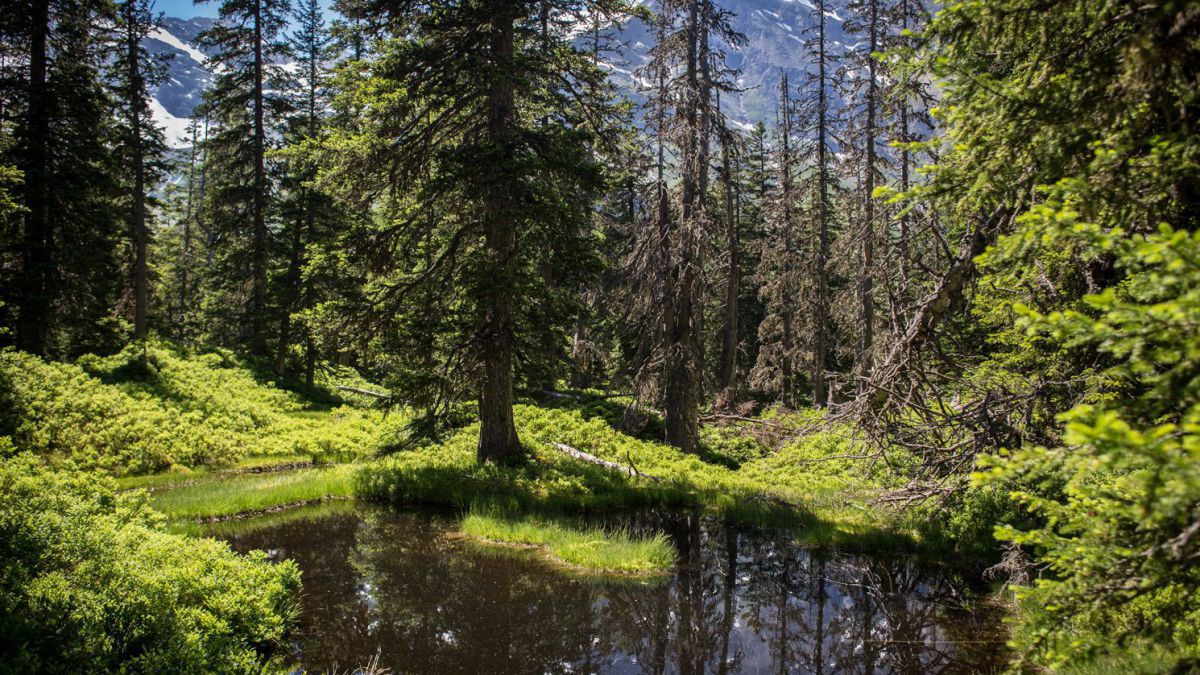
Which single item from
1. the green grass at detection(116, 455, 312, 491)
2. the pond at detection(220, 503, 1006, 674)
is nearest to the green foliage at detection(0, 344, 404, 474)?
the green grass at detection(116, 455, 312, 491)

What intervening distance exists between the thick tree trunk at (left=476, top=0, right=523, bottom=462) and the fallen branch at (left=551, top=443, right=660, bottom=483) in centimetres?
207

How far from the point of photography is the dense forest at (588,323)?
3.73 meters

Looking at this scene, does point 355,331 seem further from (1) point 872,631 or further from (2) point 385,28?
(1) point 872,631

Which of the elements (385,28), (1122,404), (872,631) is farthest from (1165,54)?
(385,28)

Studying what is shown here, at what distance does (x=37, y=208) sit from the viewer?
1812 centimetres

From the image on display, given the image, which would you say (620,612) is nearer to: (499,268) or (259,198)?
(499,268)

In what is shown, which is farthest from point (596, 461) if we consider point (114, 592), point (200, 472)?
point (114, 592)

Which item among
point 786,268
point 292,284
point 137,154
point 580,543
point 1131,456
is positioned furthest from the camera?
point 786,268

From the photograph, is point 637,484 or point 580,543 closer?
point 580,543

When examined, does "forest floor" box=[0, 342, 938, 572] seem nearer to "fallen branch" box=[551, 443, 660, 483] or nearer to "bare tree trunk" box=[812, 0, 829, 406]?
"fallen branch" box=[551, 443, 660, 483]

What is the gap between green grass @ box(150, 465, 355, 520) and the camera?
35.6 feet

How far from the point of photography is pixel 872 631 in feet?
24.4

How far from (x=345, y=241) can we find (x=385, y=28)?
517 cm

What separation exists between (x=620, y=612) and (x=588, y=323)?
11.0m
